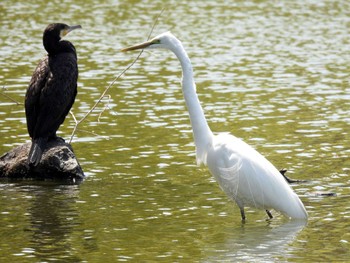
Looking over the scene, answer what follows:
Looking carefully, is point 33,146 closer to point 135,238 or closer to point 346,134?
point 135,238

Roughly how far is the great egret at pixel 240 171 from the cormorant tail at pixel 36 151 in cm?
279

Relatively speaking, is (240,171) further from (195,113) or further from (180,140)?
(180,140)

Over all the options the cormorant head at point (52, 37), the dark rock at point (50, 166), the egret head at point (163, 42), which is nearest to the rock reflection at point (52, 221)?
the dark rock at point (50, 166)

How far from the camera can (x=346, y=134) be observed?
15.2 m

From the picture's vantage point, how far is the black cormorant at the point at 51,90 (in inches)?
509

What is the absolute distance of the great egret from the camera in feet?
34.0

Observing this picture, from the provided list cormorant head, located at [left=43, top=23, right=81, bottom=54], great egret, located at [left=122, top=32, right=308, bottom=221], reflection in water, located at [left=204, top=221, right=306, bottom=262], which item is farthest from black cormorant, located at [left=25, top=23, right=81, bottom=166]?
reflection in water, located at [left=204, top=221, right=306, bottom=262]

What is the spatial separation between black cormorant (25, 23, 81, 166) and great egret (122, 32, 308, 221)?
2768mm

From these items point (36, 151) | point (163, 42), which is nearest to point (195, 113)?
point (163, 42)

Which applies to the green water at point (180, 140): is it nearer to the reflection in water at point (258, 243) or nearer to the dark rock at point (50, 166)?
the reflection in water at point (258, 243)

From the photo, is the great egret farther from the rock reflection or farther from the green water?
the rock reflection

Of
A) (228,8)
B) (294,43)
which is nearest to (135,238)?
(294,43)

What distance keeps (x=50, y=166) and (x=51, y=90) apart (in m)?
1.02

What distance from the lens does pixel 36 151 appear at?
12.6 m
